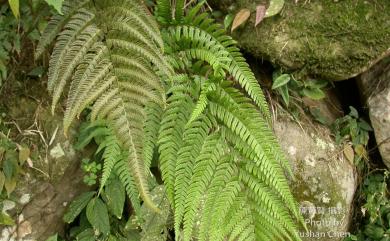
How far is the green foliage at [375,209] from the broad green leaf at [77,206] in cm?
168

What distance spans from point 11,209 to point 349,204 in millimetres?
2068

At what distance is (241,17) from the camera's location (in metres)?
2.84

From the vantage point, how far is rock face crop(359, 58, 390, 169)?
3068 millimetres

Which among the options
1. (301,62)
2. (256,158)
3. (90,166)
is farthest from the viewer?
(301,62)

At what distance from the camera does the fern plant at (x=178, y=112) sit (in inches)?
82.0

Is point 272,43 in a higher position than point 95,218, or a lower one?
higher

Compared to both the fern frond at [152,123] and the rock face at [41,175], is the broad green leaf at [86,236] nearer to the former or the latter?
the rock face at [41,175]

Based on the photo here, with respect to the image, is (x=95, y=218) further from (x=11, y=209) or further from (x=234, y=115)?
(x=234, y=115)

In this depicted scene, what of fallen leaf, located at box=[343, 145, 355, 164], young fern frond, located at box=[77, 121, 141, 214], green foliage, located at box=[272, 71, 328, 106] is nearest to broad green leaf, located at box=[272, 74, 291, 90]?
green foliage, located at box=[272, 71, 328, 106]

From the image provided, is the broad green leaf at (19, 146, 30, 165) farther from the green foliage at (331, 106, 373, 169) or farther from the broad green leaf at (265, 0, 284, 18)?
the green foliage at (331, 106, 373, 169)

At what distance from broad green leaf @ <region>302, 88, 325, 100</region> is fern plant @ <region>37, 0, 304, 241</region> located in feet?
2.52

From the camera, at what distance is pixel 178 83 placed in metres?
2.44

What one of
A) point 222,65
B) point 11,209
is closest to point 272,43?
point 222,65

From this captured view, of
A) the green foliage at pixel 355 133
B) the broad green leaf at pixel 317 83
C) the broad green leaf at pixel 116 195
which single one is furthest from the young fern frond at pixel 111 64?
the green foliage at pixel 355 133
